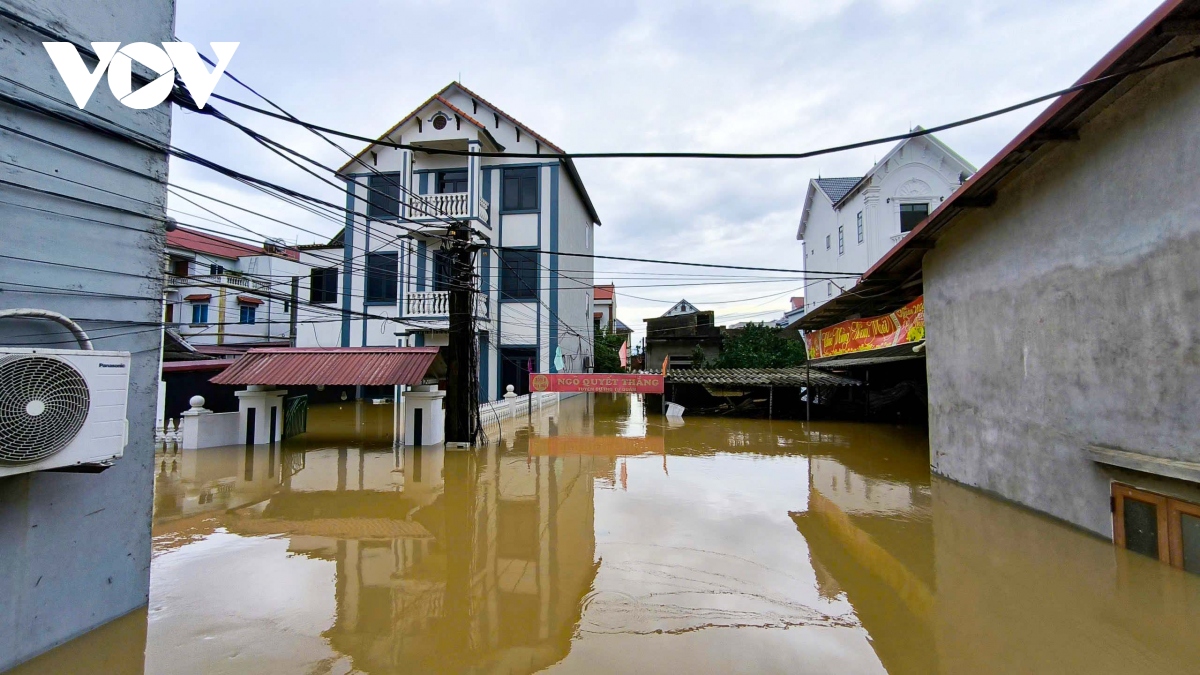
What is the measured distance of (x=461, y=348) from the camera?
11.8m

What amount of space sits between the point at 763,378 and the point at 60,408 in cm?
1725

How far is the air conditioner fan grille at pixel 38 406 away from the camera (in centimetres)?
302

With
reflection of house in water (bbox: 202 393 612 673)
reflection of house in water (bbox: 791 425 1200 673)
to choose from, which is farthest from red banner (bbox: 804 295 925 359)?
reflection of house in water (bbox: 202 393 612 673)

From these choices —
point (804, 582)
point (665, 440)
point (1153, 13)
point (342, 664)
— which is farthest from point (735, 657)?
point (665, 440)

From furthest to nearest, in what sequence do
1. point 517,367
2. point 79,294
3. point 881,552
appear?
point 517,367, point 881,552, point 79,294

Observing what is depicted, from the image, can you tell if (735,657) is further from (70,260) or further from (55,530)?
(70,260)

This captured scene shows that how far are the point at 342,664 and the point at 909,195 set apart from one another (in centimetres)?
2352

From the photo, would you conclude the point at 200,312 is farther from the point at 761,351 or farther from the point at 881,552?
the point at 881,552

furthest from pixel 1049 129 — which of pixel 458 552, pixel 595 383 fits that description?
pixel 595 383

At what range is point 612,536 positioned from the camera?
6336 millimetres

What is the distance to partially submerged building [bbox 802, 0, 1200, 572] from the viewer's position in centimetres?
478

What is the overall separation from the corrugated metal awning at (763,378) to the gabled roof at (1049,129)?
6.53 meters

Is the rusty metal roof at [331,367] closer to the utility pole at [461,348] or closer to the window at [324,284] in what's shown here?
the utility pole at [461,348]

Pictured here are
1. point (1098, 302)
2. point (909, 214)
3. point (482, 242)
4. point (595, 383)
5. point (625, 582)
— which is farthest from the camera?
point (909, 214)
